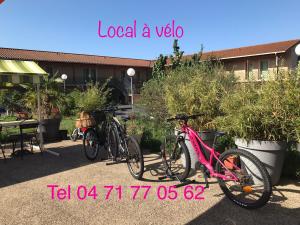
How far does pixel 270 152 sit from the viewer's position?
3.79 metres

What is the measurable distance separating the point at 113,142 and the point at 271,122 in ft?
9.58

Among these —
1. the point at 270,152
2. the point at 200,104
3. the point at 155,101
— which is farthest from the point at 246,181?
the point at 155,101

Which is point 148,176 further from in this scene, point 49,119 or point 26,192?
point 49,119

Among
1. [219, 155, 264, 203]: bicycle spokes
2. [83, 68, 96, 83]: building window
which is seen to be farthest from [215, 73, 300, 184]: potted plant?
[83, 68, 96, 83]: building window

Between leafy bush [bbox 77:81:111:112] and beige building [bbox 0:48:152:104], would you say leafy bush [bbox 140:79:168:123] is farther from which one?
beige building [bbox 0:48:152:104]

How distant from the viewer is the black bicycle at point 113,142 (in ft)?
15.2

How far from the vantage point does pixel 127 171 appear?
5070mm

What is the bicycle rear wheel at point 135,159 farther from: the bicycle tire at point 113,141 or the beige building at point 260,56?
the beige building at point 260,56

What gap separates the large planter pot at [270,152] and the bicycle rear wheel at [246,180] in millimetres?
288

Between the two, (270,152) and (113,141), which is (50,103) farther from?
(270,152)

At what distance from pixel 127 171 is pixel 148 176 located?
50 cm

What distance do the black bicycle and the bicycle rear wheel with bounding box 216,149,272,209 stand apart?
132 cm

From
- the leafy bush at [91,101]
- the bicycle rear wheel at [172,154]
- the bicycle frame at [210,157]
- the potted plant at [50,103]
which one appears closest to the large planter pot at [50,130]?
the potted plant at [50,103]

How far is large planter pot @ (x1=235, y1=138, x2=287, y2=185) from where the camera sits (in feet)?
12.3
